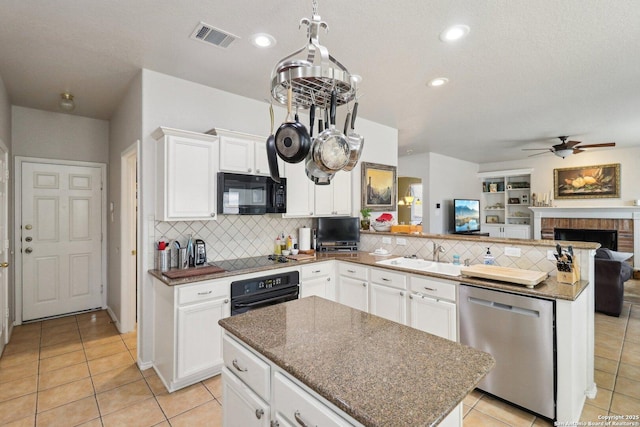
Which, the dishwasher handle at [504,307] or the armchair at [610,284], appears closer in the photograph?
the dishwasher handle at [504,307]

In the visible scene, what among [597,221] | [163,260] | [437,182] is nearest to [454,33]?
[163,260]

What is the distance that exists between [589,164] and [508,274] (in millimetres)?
6873

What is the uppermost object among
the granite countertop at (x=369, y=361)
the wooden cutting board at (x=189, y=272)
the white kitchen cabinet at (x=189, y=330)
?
the wooden cutting board at (x=189, y=272)

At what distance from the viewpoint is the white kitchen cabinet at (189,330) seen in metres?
2.43

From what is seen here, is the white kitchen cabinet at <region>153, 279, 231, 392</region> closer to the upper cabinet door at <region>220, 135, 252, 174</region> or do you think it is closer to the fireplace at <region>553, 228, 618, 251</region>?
the upper cabinet door at <region>220, 135, 252, 174</region>

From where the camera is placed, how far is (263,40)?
2326mm

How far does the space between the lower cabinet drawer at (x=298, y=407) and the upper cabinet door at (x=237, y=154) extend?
216 cm

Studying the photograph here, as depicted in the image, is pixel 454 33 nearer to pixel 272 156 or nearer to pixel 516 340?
pixel 272 156

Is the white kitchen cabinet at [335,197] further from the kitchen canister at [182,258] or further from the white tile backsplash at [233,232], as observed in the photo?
the kitchen canister at [182,258]

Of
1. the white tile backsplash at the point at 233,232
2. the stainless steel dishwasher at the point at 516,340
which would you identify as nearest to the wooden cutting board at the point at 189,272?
the white tile backsplash at the point at 233,232

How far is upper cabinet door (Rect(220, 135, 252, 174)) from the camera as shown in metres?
2.90

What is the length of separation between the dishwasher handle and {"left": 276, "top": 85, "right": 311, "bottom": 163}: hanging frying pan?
6.16 feet

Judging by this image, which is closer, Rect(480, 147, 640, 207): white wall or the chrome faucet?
the chrome faucet

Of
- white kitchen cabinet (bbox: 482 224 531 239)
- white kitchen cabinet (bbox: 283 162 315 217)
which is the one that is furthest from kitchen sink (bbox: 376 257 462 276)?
white kitchen cabinet (bbox: 482 224 531 239)
